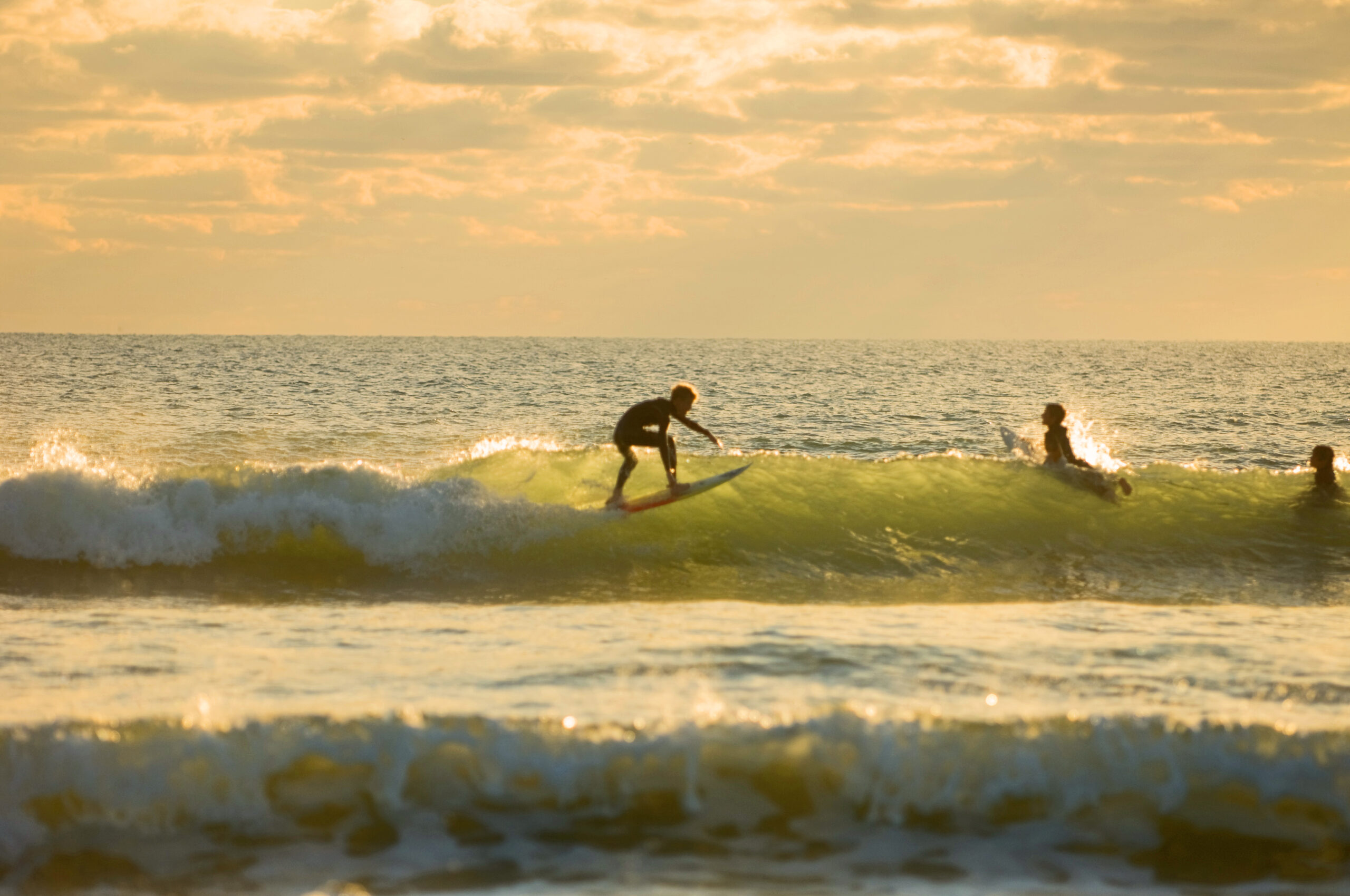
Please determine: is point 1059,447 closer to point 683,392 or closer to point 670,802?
point 683,392

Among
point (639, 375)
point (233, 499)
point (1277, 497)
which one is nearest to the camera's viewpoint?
point (233, 499)

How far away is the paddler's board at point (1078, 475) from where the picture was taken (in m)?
15.9

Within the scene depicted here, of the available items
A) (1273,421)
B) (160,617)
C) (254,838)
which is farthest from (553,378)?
(254,838)

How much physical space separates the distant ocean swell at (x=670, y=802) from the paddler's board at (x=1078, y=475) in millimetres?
10360

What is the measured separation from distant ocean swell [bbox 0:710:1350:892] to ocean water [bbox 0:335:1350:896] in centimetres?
2

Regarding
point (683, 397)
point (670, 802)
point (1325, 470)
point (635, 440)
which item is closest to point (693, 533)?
point (635, 440)

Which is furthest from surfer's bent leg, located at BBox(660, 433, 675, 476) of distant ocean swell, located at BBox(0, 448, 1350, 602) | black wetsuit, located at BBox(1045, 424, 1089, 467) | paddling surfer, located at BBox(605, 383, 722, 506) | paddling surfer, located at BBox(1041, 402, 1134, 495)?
black wetsuit, located at BBox(1045, 424, 1089, 467)

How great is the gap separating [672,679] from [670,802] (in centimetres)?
144

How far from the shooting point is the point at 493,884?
4887mm

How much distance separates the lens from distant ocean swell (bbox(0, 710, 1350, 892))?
5.11m

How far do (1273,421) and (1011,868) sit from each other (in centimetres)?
3739

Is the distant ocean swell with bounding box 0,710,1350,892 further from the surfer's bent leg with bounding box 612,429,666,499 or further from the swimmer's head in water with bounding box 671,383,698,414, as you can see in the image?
the surfer's bent leg with bounding box 612,429,666,499

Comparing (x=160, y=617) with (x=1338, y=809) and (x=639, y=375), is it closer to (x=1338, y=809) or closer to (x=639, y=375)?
(x=1338, y=809)

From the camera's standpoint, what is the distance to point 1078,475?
1630 cm
